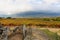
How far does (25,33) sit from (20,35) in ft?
0.80

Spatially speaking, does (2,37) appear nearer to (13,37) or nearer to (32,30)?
(13,37)

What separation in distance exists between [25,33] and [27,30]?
0.21 m

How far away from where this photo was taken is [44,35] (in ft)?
41.0

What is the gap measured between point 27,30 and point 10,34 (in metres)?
0.76

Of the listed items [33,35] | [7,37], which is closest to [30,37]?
[33,35]

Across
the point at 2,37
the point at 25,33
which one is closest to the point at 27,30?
the point at 25,33

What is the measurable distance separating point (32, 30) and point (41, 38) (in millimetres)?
564

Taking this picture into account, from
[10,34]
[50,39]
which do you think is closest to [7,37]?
[10,34]

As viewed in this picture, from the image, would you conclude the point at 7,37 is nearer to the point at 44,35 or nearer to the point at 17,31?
the point at 17,31

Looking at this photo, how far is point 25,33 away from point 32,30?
1.37 ft

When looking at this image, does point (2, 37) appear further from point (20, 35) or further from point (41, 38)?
point (41, 38)

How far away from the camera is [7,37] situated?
478 inches

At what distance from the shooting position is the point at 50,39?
500 inches

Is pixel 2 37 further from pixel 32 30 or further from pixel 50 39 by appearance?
pixel 50 39
